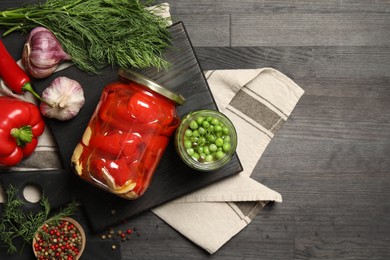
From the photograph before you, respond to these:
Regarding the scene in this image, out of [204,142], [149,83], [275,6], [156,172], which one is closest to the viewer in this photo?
[149,83]

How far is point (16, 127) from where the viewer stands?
5.49 feet

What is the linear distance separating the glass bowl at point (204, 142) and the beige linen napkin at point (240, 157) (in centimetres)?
16

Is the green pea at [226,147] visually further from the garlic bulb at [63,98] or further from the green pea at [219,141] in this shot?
the garlic bulb at [63,98]

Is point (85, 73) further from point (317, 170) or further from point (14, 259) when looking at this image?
point (317, 170)

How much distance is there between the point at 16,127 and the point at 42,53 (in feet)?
0.77

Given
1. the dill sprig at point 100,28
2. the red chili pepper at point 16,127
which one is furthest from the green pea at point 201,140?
the red chili pepper at point 16,127

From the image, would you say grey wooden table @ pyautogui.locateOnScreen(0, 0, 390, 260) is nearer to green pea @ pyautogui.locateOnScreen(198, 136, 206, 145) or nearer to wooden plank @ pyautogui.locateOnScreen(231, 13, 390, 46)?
wooden plank @ pyautogui.locateOnScreen(231, 13, 390, 46)

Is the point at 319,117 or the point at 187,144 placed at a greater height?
the point at 187,144

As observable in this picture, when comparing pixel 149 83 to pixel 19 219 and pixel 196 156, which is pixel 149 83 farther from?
pixel 19 219

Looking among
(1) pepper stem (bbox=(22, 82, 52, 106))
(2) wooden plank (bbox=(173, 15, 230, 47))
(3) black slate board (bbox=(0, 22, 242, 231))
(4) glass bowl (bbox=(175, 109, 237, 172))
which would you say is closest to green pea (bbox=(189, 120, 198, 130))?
(4) glass bowl (bbox=(175, 109, 237, 172))

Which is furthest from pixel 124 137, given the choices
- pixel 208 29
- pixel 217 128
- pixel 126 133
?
pixel 208 29

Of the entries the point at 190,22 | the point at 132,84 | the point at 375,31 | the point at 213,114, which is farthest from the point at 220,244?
the point at 375,31

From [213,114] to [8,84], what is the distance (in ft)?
A: 2.11

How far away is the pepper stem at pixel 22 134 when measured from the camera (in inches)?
64.4
